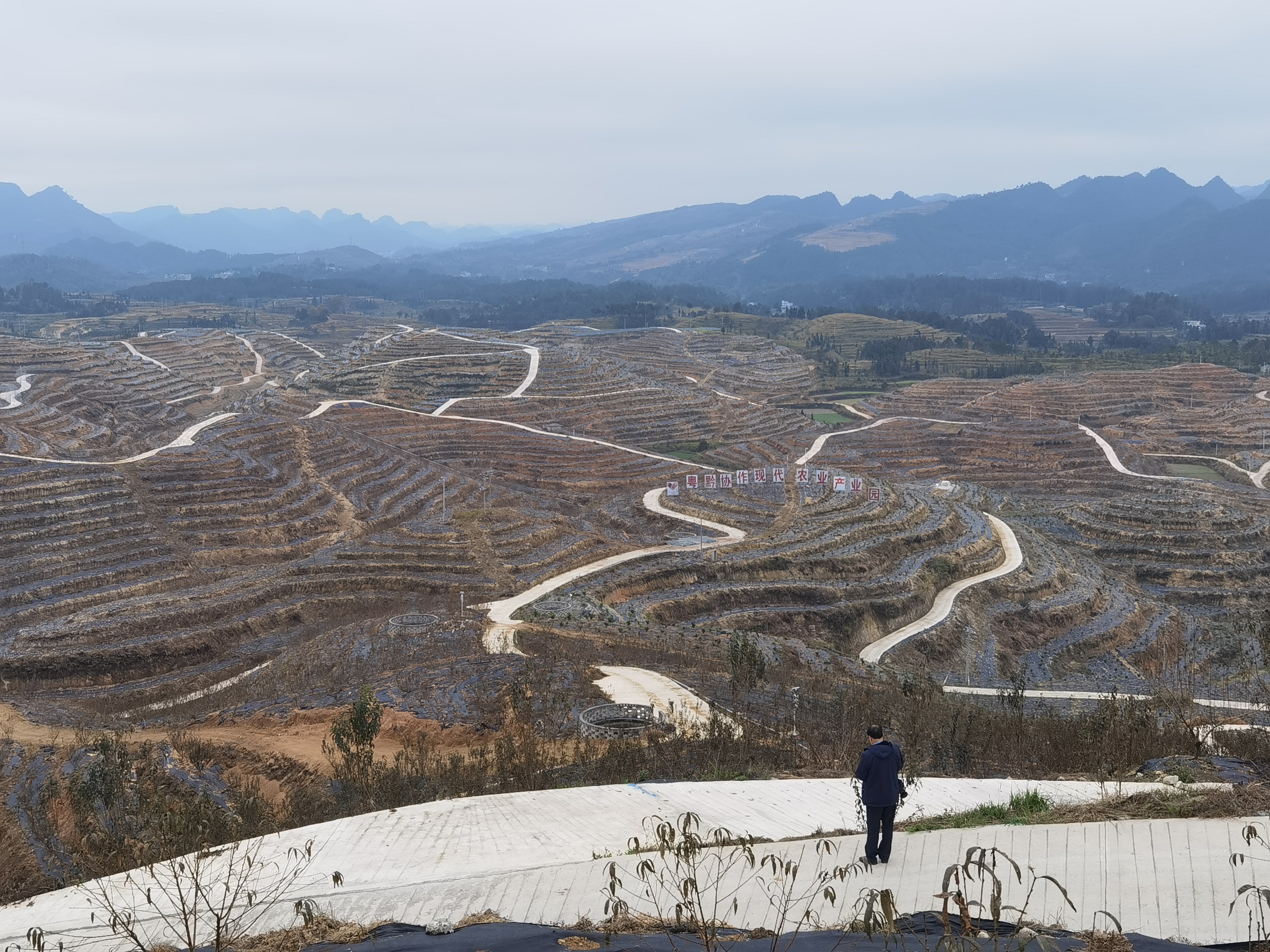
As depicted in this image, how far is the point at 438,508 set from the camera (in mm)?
63312

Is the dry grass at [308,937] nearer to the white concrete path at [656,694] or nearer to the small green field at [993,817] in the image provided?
the small green field at [993,817]

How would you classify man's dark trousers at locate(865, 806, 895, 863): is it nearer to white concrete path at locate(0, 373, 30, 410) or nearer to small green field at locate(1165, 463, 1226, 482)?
white concrete path at locate(0, 373, 30, 410)

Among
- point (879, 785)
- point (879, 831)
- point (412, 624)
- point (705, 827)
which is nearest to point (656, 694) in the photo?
point (705, 827)

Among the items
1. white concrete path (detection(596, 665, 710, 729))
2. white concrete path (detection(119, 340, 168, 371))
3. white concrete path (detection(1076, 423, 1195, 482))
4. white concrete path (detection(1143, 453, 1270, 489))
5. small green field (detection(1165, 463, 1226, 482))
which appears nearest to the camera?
white concrete path (detection(596, 665, 710, 729))

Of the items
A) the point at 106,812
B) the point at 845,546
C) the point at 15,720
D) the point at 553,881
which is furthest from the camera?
the point at 845,546

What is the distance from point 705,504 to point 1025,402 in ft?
193

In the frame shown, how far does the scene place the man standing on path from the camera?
991cm

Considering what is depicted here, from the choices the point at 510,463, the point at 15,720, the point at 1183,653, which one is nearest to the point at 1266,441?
the point at 1183,653

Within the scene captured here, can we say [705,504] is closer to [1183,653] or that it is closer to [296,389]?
[1183,653]

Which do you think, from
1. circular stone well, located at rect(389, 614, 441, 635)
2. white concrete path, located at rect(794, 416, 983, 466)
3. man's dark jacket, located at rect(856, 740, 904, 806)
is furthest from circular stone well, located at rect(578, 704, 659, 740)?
white concrete path, located at rect(794, 416, 983, 466)

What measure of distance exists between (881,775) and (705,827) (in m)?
3.60

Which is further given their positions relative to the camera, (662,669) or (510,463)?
(510,463)

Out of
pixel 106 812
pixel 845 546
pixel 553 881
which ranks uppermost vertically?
pixel 553 881

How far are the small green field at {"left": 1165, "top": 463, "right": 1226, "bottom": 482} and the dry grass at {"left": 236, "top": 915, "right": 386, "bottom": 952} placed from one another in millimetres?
89245
